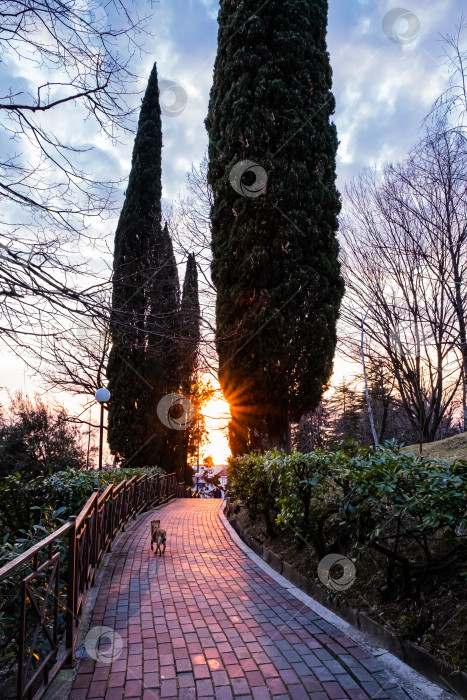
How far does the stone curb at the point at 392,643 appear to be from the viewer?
2.83m

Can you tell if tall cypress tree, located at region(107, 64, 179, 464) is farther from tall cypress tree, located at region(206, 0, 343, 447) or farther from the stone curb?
the stone curb

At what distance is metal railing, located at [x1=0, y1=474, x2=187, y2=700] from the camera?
247 cm

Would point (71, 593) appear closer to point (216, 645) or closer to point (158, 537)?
point (216, 645)

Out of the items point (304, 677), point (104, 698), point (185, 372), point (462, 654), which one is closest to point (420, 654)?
point (462, 654)

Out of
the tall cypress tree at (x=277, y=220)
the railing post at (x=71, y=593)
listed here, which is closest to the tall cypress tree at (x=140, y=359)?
the tall cypress tree at (x=277, y=220)

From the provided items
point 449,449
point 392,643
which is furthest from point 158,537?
point 449,449

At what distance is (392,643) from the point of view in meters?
3.38

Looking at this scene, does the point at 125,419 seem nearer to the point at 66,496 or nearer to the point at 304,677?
the point at 66,496

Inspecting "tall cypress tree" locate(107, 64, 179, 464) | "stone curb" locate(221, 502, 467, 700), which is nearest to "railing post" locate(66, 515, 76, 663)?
"stone curb" locate(221, 502, 467, 700)

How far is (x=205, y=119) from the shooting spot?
12.8 metres

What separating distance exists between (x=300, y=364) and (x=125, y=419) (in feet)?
35.0

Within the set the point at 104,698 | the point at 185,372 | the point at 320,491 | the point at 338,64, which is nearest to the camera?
the point at 104,698

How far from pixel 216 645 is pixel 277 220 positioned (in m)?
8.69

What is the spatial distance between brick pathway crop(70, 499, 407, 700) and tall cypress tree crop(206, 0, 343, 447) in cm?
519
